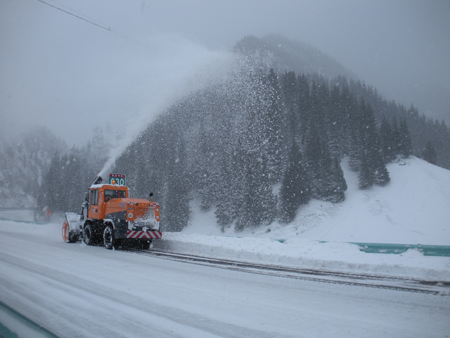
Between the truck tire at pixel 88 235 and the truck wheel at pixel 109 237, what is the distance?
1.39 meters

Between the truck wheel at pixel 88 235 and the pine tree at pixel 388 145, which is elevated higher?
the pine tree at pixel 388 145

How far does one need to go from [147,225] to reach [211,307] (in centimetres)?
973

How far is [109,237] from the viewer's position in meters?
14.2

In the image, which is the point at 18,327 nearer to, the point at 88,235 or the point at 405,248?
the point at 405,248

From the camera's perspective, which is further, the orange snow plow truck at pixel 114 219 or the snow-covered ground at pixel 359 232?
the orange snow plow truck at pixel 114 219

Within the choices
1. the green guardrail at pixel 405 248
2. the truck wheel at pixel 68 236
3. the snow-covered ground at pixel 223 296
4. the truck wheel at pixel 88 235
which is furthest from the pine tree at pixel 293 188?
the green guardrail at pixel 405 248

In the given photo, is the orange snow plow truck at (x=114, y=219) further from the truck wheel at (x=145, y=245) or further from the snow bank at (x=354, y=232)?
the snow bank at (x=354, y=232)

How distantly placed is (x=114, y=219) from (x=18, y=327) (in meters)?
11.6

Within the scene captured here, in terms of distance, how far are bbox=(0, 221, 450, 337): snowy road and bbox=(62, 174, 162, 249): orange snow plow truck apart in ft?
17.9

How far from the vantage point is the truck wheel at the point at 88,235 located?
15.4 meters

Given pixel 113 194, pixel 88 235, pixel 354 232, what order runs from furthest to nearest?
pixel 354 232 < pixel 88 235 < pixel 113 194

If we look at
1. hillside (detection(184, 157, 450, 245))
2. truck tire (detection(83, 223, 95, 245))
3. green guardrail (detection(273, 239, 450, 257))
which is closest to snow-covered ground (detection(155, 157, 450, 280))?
hillside (detection(184, 157, 450, 245))

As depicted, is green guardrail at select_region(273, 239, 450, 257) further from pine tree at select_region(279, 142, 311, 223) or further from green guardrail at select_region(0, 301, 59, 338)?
pine tree at select_region(279, 142, 311, 223)

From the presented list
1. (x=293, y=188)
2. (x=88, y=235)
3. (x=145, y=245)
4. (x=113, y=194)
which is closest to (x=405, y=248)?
(x=145, y=245)
